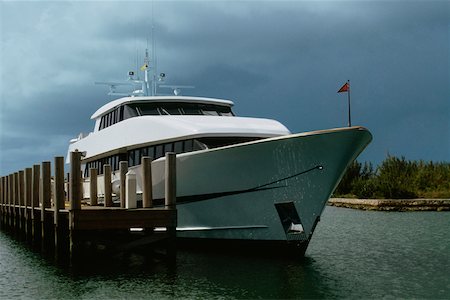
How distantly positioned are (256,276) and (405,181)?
25.5 metres

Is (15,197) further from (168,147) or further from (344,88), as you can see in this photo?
(344,88)

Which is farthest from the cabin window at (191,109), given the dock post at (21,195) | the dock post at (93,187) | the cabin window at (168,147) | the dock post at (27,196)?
the dock post at (21,195)

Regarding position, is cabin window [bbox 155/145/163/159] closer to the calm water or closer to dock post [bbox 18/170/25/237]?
the calm water

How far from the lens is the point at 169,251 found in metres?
12.5

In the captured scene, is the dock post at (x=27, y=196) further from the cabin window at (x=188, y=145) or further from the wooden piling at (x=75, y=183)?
the wooden piling at (x=75, y=183)

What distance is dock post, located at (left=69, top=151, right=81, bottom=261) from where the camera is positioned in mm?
11945

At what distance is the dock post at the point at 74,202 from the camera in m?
11.9

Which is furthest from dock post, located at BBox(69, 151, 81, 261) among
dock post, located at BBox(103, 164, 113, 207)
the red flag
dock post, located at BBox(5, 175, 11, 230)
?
dock post, located at BBox(5, 175, 11, 230)

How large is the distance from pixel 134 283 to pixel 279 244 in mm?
3720

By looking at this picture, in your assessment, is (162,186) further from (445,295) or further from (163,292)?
(445,295)

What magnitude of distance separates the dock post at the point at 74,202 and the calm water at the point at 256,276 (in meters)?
0.57

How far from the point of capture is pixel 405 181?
34625 mm

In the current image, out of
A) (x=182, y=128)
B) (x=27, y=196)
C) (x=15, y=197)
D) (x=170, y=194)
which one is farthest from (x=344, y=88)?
(x=15, y=197)

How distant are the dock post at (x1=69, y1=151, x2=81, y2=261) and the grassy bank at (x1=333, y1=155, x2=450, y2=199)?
2503 cm
